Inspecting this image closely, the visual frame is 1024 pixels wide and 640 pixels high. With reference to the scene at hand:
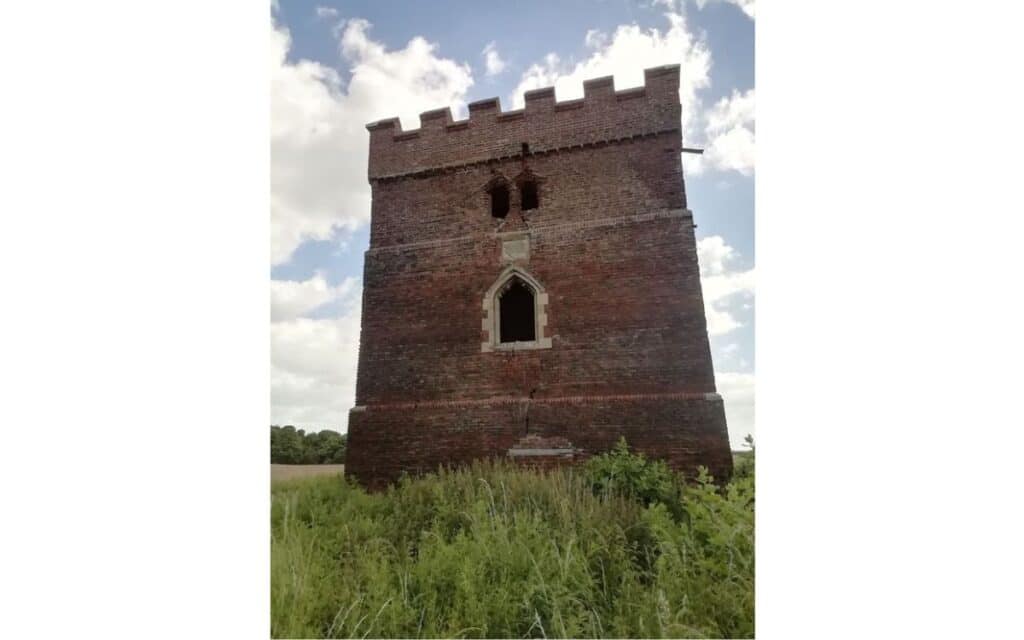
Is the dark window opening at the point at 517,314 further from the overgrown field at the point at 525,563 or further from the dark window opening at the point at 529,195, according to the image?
the overgrown field at the point at 525,563

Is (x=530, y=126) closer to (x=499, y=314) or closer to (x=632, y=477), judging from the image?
(x=499, y=314)

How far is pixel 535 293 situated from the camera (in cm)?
638

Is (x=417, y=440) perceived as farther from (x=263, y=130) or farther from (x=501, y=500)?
(x=263, y=130)

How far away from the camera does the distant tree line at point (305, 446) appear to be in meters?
4.78

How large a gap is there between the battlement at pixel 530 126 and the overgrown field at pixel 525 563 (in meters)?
3.83

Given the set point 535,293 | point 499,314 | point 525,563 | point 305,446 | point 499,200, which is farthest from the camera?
point 499,200

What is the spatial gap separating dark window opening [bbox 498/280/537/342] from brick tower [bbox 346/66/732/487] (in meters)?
0.02

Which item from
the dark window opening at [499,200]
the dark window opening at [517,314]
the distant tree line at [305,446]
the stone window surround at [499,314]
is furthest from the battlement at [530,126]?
the distant tree line at [305,446]

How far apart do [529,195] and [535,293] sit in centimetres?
128

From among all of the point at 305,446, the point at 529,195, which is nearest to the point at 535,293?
the point at 529,195

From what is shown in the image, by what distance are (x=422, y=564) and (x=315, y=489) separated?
1638mm

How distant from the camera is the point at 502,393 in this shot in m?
6.07

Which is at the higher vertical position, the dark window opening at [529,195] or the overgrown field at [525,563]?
the dark window opening at [529,195]

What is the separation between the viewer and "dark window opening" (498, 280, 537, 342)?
657 cm
